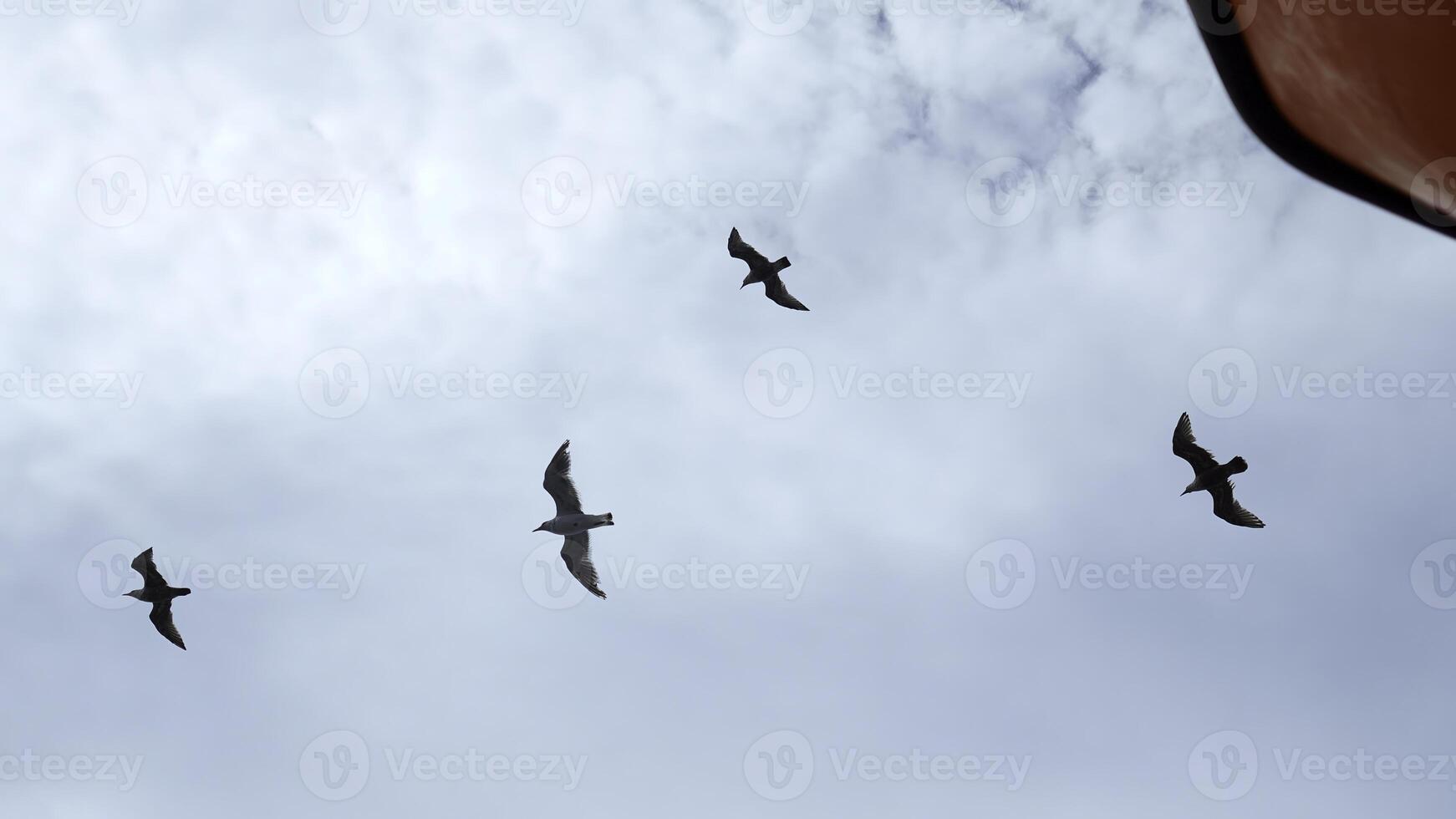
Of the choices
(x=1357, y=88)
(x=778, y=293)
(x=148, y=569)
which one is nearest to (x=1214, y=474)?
(x=778, y=293)

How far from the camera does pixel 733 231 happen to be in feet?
76.1

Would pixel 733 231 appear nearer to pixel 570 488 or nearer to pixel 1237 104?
pixel 570 488

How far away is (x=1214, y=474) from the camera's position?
2056 centimetres

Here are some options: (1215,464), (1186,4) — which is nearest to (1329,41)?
(1186,4)

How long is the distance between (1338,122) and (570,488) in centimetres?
2220

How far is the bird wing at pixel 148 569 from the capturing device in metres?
→ 24.8

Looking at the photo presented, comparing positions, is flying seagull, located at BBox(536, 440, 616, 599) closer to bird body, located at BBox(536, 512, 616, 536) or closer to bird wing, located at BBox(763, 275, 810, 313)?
bird body, located at BBox(536, 512, 616, 536)

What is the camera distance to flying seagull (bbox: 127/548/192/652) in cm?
2484

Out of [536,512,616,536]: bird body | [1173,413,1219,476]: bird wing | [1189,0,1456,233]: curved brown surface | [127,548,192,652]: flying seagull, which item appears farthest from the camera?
[127,548,192,652]: flying seagull

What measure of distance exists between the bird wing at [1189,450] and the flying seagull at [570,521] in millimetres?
12391

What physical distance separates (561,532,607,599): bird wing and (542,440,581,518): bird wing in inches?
28.3

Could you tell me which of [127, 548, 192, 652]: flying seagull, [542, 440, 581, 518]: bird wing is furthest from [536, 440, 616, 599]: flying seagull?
[127, 548, 192, 652]: flying seagull

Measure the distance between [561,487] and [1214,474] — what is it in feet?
47.1

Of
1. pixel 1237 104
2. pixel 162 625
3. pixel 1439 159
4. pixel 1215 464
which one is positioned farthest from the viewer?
pixel 162 625
